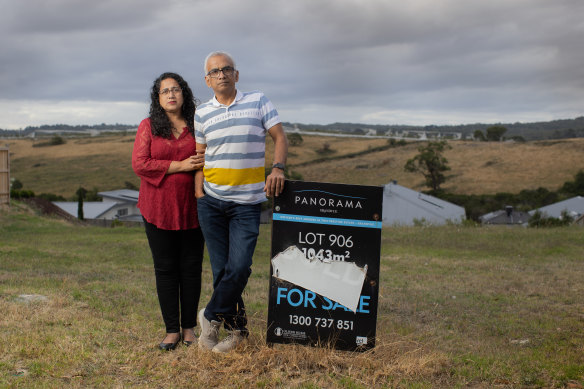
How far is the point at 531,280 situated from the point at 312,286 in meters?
6.12

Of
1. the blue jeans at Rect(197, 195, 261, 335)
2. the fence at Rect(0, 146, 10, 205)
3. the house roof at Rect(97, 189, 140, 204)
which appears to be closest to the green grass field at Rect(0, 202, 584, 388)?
the blue jeans at Rect(197, 195, 261, 335)

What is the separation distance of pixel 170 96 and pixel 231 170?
0.83 metres

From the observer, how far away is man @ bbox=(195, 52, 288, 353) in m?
4.04

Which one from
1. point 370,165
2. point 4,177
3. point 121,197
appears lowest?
point 121,197

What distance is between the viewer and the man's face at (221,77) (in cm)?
405

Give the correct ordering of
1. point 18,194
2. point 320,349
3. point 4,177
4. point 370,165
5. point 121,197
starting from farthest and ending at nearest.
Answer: point 370,165
point 121,197
point 18,194
point 4,177
point 320,349

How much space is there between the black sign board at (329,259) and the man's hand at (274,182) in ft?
0.46

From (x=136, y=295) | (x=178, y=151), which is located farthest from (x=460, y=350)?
(x=136, y=295)

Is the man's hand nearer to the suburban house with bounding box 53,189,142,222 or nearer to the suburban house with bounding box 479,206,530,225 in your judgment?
the suburban house with bounding box 479,206,530,225

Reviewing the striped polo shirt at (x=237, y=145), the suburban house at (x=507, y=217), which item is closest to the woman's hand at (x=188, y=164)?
the striped polo shirt at (x=237, y=145)

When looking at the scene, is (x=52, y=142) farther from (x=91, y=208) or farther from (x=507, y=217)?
(x=507, y=217)

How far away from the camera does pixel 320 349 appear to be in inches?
166

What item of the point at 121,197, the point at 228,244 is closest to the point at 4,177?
the point at 228,244

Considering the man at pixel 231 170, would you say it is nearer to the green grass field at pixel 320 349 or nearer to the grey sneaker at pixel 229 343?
the grey sneaker at pixel 229 343
